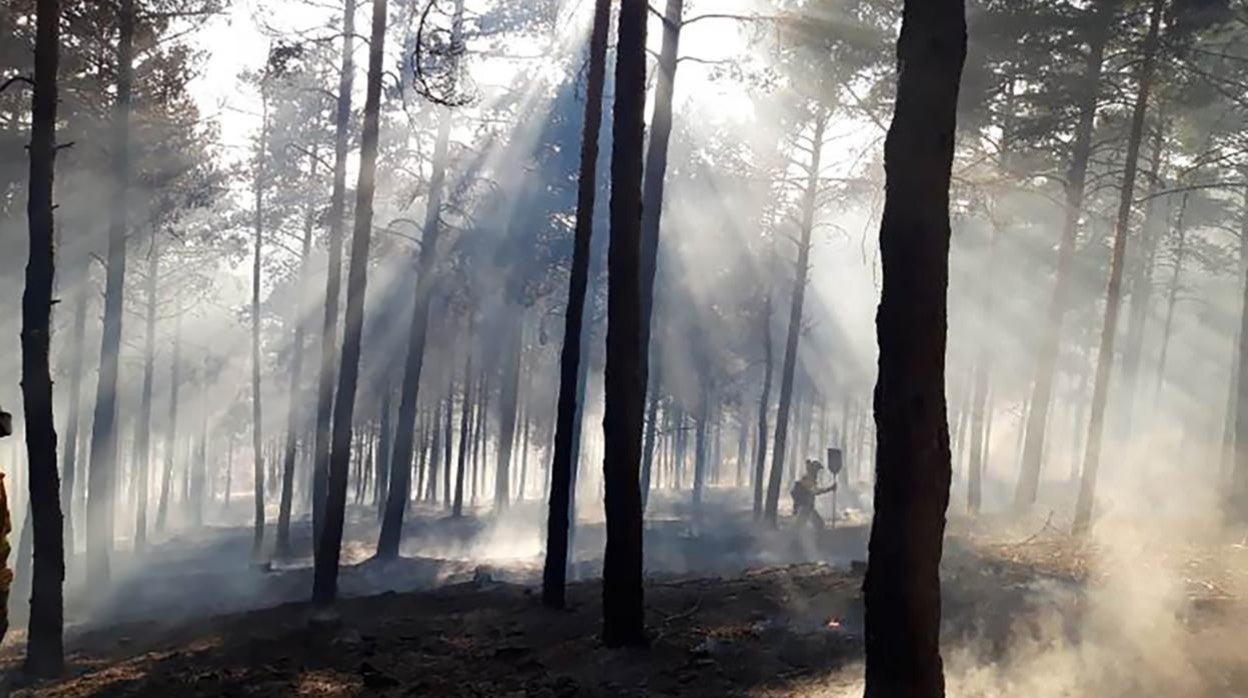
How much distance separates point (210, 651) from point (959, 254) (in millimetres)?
33677

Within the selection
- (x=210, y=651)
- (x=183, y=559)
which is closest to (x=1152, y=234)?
(x=183, y=559)

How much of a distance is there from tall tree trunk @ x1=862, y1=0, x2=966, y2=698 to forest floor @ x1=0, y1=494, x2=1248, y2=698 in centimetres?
327

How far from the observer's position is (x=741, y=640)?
11.2 meters

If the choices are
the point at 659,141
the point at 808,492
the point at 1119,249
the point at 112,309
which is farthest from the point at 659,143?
the point at 112,309

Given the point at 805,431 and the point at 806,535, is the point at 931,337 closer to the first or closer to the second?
the point at 806,535

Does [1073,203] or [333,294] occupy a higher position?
[1073,203]

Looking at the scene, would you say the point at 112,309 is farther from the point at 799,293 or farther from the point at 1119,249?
the point at 1119,249

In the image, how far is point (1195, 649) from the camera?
9672 mm

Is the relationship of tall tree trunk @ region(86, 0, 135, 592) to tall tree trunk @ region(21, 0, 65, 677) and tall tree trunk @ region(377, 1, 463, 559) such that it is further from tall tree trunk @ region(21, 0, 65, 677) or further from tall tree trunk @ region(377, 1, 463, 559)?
tall tree trunk @ region(21, 0, 65, 677)

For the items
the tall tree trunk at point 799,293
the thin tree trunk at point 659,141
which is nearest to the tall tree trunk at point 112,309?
the thin tree trunk at point 659,141

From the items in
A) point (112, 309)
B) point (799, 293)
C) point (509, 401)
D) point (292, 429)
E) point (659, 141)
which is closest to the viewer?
point (659, 141)

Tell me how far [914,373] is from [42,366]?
1100cm

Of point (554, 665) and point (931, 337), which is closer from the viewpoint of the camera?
point (931, 337)

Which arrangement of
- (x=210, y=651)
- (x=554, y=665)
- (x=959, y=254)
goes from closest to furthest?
(x=554, y=665) < (x=210, y=651) < (x=959, y=254)
